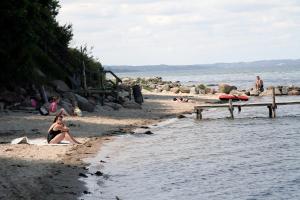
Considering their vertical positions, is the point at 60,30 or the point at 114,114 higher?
the point at 60,30

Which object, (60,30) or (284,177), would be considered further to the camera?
(60,30)

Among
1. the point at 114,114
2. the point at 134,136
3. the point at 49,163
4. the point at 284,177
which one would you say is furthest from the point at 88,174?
the point at 114,114

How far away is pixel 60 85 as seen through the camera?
38281mm

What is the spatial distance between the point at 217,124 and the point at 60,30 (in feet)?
49.4

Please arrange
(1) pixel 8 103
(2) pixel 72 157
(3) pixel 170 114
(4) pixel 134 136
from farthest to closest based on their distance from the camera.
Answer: (3) pixel 170 114, (1) pixel 8 103, (4) pixel 134 136, (2) pixel 72 157

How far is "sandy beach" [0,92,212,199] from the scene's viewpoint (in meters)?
13.6

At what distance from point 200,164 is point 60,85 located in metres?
20.6

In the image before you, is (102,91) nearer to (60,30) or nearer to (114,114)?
(114,114)

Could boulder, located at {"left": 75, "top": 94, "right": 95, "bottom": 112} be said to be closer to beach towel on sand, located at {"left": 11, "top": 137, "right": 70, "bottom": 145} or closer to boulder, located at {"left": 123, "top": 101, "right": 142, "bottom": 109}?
boulder, located at {"left": 123, "top": 101, "right": 142, "bottom": 109}

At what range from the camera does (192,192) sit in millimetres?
14922

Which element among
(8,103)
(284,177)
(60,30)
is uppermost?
(60,30)

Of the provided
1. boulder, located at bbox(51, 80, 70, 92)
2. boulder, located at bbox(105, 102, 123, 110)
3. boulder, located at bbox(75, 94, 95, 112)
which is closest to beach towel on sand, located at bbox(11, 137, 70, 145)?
boulder, located at bbox(75, 94, 95, 112)

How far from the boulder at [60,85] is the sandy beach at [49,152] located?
13.2 ft

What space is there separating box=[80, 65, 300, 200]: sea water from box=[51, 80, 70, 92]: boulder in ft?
28.6
